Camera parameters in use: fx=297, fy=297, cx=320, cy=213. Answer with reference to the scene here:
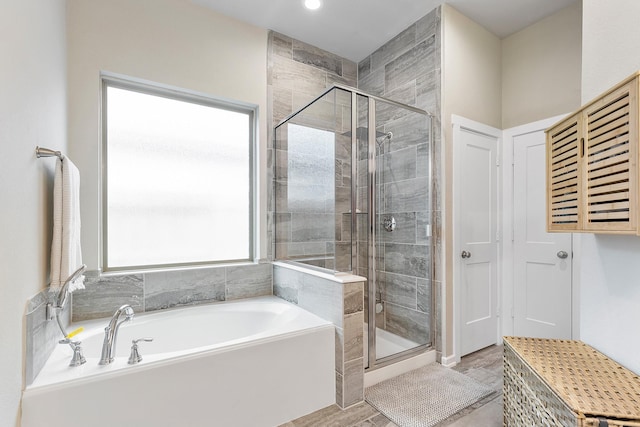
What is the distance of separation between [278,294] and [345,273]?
0.85 meters

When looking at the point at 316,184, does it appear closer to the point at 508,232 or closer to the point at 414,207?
the point at 414,207

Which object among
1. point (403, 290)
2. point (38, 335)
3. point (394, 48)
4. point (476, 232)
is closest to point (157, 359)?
point (38, 335)

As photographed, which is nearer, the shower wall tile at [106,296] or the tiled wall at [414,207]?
the shower wall tile at [106,296]

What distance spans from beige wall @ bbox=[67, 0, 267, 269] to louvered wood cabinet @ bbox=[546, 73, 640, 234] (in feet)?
7.03

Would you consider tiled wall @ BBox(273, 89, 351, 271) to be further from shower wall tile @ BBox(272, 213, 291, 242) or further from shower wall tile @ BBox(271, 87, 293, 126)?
shower wall tile @ BBox(271, 87, 293, 126)

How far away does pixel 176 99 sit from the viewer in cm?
249

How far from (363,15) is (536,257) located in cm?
263

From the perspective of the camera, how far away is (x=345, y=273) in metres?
2.11

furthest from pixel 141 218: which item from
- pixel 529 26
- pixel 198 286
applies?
pixel 529 26

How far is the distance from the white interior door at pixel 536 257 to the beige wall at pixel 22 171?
3414 millimetres

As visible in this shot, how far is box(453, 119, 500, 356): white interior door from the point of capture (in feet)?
8.39

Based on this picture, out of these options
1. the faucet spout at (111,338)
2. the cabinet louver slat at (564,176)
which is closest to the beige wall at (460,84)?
the cabinet louver slat at (564,176)

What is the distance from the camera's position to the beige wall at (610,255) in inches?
52.0

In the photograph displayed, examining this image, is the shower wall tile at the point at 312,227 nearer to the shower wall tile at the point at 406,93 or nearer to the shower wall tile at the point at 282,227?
the shower wall tile at the point at 282,227
